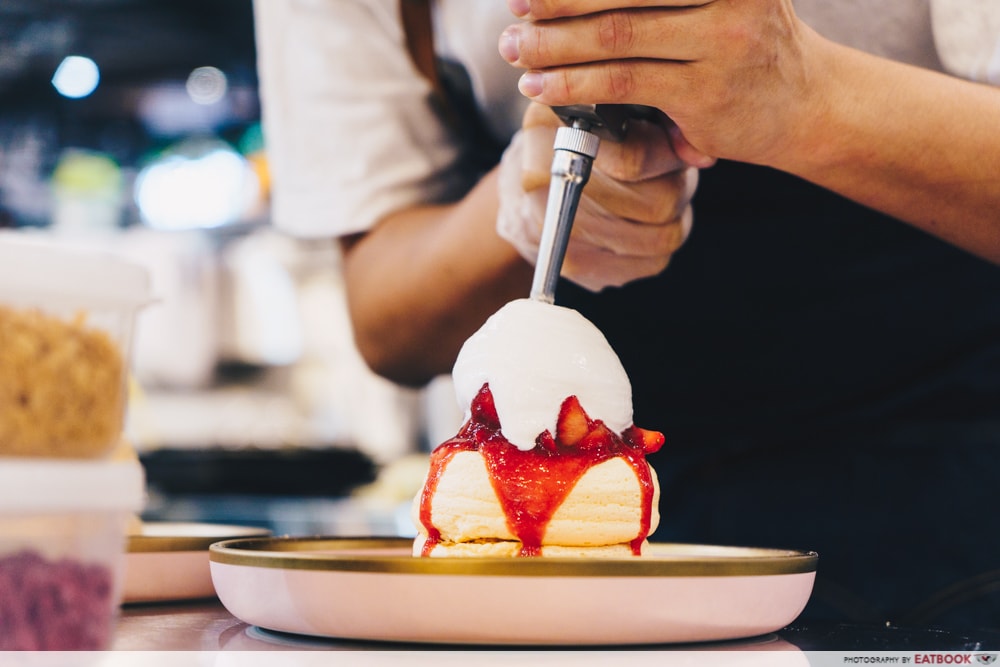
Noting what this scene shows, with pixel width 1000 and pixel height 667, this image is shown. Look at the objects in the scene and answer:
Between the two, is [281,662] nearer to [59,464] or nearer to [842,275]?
[59,464]

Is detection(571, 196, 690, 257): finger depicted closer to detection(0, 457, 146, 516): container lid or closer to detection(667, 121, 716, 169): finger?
detection(667, 121, 716, 169): finger

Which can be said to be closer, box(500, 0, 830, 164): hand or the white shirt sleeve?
box(500, 0, 830, 164): hand

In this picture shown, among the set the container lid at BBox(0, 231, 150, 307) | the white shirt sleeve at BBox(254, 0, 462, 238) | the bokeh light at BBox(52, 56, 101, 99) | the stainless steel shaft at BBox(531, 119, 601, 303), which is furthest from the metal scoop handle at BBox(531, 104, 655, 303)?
the bokeh light at BBox(52, 56, 101, 99)

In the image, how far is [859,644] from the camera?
641mm

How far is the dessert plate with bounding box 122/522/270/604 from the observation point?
32.8 inches

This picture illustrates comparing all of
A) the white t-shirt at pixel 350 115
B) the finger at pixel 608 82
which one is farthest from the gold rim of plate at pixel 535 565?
the white t-shirt at pixel 350 115

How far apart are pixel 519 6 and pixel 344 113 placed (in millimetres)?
767

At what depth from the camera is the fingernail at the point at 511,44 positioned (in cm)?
80

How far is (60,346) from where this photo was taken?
0.53 metres

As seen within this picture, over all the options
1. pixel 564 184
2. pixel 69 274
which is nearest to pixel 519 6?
pixel 564 184

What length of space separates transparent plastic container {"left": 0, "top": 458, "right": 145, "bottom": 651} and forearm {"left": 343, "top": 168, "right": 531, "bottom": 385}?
0.74m

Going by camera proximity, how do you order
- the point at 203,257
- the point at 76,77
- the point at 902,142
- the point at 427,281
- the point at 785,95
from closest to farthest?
the point at 785,95
the point at 902,142
the point at 427,281
the point at 203,257
the point at 76,77

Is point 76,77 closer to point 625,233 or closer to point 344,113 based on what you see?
point 344,113

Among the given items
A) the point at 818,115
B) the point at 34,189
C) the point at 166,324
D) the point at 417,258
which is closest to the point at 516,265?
the point at 417,258
